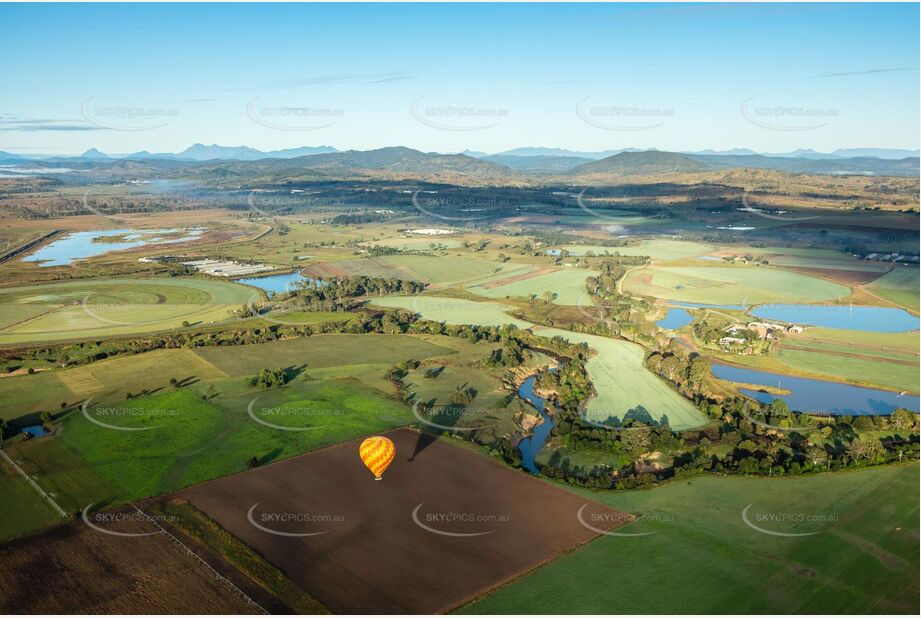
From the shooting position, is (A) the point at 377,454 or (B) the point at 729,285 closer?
(A) the point at 377,454

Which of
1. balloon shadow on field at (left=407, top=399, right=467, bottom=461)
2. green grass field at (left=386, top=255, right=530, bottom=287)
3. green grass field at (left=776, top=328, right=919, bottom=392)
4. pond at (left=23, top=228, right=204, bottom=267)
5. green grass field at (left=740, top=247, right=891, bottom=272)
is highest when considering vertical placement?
pond at (left=23, top=228, right=204, bottom=267)

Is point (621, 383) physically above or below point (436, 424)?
above

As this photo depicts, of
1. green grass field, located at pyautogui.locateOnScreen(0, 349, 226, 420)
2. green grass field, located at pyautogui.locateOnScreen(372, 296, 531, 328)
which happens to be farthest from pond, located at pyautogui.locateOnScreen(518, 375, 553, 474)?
green grass field, located at pyautogui.locateOnScreen(0, 349, 226, 420)

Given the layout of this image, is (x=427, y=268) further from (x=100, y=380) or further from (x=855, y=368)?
(x=855, y=368)

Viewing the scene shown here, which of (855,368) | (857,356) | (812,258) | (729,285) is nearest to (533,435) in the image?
(855,368)

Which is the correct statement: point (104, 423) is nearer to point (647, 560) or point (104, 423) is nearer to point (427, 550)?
point (427, 550)

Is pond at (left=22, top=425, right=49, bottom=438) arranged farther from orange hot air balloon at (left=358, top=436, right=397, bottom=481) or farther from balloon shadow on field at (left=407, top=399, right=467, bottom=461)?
balloon shadow on field at (left=407, top=399, right=467, bottom=461)
